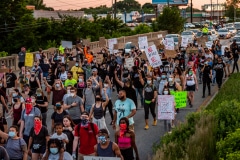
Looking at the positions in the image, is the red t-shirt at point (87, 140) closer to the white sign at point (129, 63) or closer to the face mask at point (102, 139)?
the face mask at point (102, 139)

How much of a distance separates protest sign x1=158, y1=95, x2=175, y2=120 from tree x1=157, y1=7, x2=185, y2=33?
54.6 m

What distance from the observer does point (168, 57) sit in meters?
26.2

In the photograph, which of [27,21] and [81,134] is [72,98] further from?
[27,21]

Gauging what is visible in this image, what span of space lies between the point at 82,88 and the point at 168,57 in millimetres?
9465

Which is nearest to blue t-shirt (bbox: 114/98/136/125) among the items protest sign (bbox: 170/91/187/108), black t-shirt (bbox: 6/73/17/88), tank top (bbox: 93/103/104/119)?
tank top (bbox: 93/103/104/119)

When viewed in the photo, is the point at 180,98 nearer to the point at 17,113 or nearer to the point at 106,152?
the point at 17,113

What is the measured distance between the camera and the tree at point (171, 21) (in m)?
68.9

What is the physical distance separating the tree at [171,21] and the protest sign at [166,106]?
5463 centimetres

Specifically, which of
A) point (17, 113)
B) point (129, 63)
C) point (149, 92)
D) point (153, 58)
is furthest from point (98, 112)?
point (129, 63)

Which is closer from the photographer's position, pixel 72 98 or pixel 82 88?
pixel 72 98

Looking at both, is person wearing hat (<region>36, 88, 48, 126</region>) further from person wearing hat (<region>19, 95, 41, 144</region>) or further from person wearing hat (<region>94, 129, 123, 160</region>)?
person wearing hat (<region>94, 129, 123, 160</region>)

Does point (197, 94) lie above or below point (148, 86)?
below

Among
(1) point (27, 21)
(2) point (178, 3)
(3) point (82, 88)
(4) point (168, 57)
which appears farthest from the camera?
(2) point (178, 3)

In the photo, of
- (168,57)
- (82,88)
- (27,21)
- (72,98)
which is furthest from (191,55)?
(27,21)
